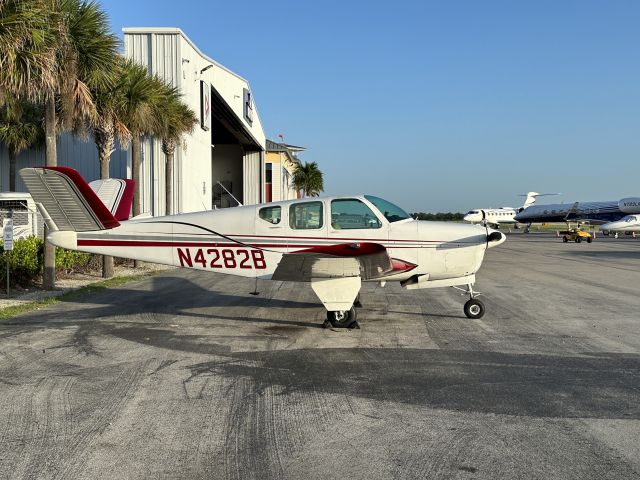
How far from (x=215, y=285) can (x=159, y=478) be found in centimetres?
1156

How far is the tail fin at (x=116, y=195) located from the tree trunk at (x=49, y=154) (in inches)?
116

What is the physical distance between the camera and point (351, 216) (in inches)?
356

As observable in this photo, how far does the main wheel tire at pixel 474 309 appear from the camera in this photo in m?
9.63

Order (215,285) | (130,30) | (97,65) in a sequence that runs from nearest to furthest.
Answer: (97,65) → (215,285) → (130,30)

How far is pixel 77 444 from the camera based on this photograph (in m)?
4.09

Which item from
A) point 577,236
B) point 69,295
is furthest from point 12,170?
→ point 577,236

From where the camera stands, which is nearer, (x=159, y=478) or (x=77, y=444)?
(x=159, y=478)

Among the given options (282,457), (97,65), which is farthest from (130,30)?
(282,457)

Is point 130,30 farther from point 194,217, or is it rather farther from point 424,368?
point 424,368

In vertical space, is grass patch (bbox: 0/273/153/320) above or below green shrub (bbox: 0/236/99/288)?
below

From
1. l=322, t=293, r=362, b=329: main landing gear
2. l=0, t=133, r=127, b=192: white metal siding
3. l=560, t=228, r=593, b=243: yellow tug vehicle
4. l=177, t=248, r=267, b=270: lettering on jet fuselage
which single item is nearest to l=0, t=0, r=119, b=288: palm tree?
l=177, t=248, r=267, b=270: lettering on jet fuselage

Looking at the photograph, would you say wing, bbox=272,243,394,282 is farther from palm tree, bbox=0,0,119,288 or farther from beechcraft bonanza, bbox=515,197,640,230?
beechcraft bonanza, bbox=515,197,640,230

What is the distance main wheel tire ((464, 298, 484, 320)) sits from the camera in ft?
31.6

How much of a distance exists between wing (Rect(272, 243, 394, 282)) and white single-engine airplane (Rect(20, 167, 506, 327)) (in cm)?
7
